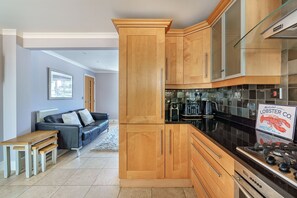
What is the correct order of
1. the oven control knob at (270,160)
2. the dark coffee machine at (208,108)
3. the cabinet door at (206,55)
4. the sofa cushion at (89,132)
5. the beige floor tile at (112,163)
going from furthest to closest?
the sofa cushion at (89,132) → the beige floor tile at (112,163) → the dark coffee machine at (208,108) → the cabinet door at (206,55) → the oven control knob at (270,160)

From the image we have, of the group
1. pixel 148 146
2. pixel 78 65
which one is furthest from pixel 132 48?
pixel 78 65

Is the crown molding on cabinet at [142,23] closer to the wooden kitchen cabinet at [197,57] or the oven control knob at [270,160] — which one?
the wooden kitchen cabinet at [197,57]

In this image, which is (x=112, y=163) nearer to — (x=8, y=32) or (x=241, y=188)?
(x=241, y=188)

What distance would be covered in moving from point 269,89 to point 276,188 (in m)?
1.26

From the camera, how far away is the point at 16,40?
2781 mm

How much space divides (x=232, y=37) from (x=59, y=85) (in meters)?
4.28

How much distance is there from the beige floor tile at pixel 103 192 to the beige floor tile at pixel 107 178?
100 millimetres

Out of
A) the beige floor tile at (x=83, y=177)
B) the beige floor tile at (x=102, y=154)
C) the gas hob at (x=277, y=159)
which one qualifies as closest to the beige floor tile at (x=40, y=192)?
the beige floor tile at (x=83, y=177)

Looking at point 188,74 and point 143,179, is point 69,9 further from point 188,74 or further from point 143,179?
point 143,179

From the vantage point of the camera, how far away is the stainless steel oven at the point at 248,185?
783 mm

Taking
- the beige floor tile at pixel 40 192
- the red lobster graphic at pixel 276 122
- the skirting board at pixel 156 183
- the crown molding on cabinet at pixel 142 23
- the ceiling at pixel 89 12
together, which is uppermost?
the ceiling at pixel 89 12

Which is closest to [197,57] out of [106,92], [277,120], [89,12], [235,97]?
[235,97]

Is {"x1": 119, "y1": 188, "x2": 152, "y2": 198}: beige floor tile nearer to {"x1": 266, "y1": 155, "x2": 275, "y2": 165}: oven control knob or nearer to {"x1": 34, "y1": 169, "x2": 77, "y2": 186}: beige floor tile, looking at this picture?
{"x1": 34, "y1": 169, "x2": 77, "y2": 186}: beige floor tile

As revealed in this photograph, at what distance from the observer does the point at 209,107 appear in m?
2.67
